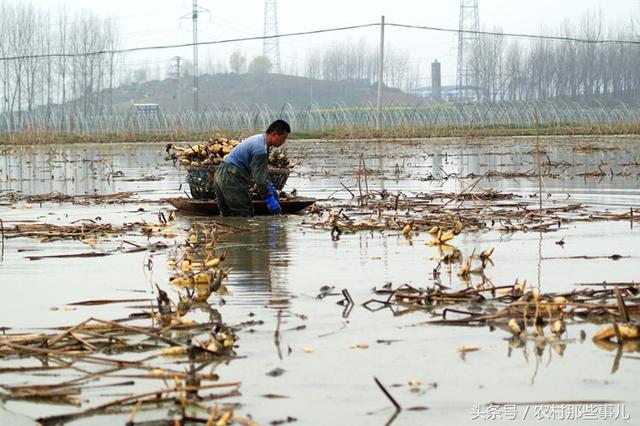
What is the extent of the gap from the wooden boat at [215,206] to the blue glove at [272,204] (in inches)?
7.5

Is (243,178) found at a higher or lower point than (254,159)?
lower

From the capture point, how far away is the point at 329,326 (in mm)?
5348

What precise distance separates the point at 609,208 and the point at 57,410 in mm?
9120

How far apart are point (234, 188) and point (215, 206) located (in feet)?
2.22

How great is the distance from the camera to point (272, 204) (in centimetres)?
1127

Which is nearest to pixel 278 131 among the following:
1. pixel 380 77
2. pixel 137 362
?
pixel 137 362

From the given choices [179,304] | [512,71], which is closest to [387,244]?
[179,304]

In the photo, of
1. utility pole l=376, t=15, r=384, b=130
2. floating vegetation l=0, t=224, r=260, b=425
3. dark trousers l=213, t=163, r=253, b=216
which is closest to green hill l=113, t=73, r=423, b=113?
utility pole l=376, t=15, r=384, b=130

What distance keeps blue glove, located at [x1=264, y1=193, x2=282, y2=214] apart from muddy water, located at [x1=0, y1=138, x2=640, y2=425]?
100mm

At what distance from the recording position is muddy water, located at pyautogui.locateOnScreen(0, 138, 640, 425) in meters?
4.00

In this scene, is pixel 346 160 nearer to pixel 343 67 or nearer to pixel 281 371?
pixel 281 371

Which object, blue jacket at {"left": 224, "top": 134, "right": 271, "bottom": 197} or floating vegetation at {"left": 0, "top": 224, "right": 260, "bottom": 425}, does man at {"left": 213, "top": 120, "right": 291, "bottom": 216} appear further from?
floating vegetation at {"left": 0, "top": 224, "right": 260, "bottom": 425}

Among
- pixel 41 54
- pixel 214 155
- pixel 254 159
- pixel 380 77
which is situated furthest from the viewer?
pixel 41 54

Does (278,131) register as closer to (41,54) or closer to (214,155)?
(214,155)
